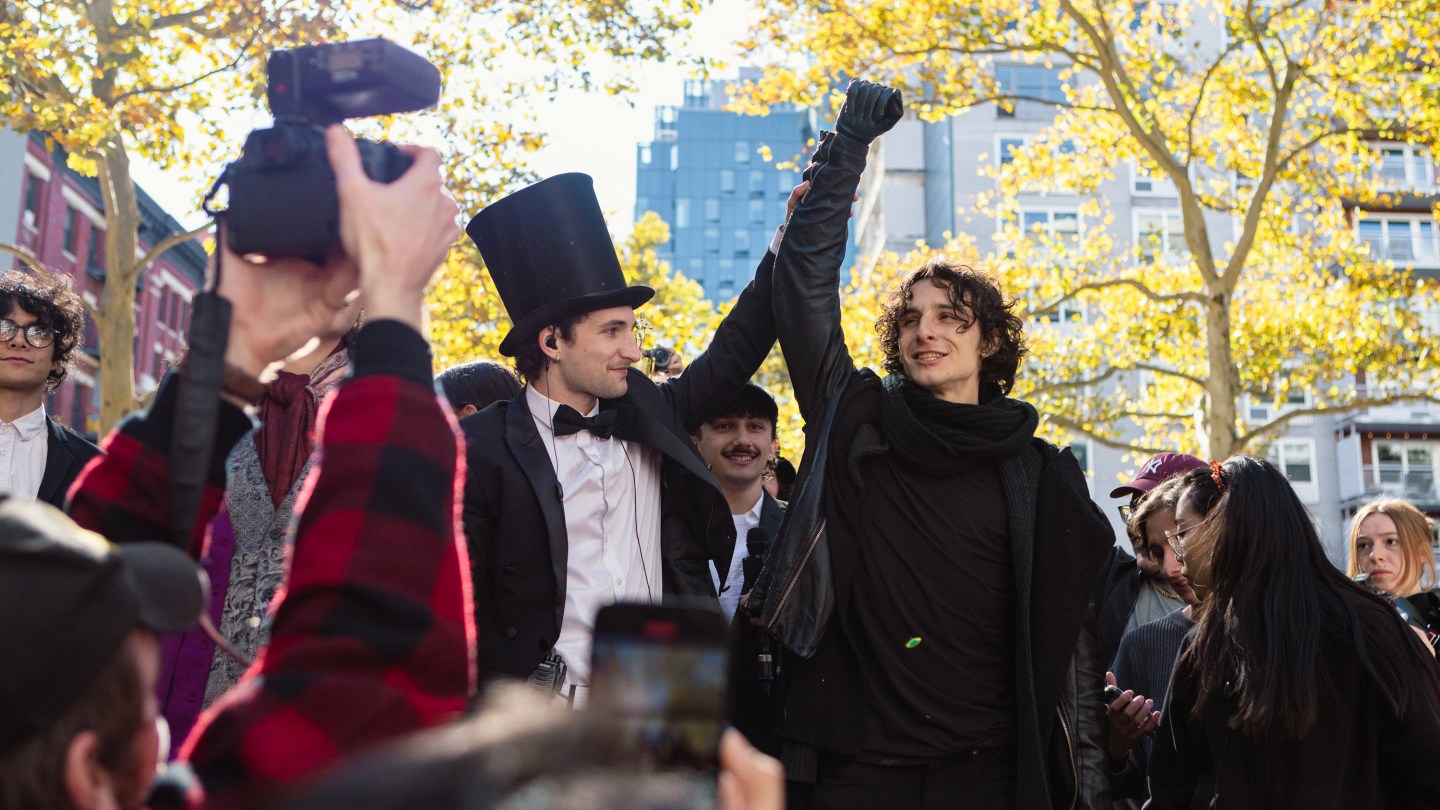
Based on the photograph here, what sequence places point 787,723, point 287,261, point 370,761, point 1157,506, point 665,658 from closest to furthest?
point 370,761, point 665,658, point 287,261, point 787,723, point 1157,506

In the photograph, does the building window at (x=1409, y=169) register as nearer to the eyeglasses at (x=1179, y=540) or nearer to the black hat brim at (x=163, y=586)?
the eyeglasses at (x=1179, y=540)

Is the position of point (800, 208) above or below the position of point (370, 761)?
above

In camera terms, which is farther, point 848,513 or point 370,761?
point 848,513

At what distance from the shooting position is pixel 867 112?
410 cm

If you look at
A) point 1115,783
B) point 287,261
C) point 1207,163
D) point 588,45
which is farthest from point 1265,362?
Result: point 287,261

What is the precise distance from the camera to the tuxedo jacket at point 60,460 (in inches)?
182

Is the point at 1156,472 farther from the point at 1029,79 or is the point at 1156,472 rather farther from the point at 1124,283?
the point at 1029,79

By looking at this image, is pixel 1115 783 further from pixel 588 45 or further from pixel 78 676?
pixel 588 45

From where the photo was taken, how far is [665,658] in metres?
1.33

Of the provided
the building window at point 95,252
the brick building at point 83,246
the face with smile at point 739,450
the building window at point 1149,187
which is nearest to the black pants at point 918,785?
the face with smile at point 739,450

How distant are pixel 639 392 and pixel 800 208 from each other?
2.42ft

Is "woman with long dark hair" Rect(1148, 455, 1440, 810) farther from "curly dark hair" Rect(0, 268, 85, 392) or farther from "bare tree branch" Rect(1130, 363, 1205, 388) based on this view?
"bare tree branch" Rect(1130, 363, 1205, 388)

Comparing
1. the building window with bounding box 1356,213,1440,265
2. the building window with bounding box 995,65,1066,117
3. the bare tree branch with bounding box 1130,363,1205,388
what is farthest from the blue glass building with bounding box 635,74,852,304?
the bare tree branch with bounding box 1130,363,1205,388

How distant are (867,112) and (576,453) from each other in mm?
1267
